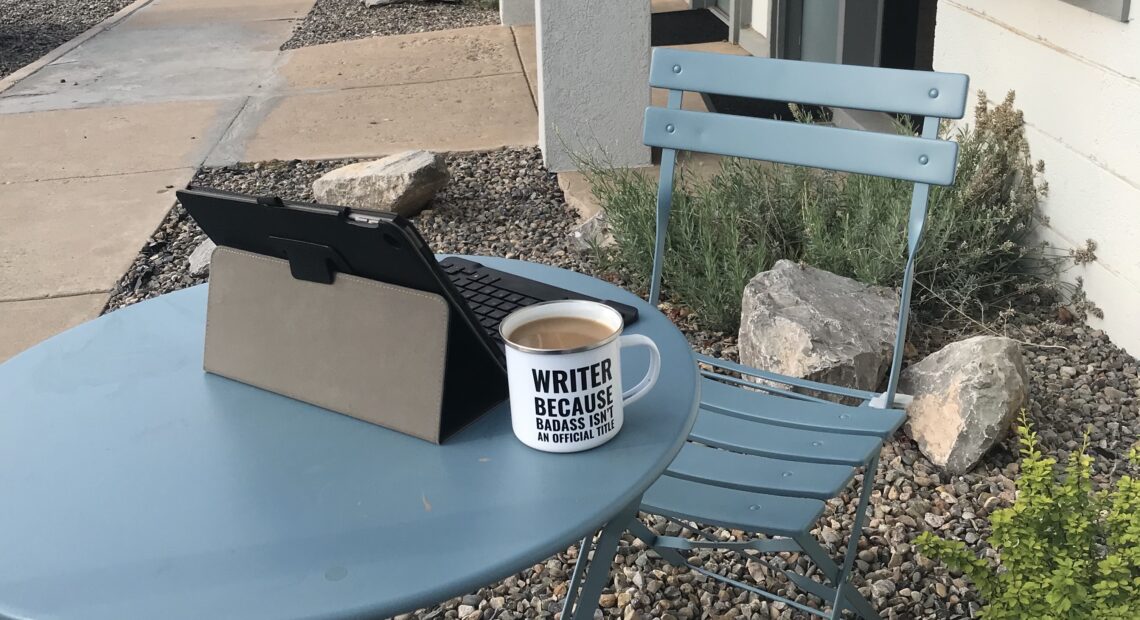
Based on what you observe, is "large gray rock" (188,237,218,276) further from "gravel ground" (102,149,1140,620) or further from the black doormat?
the black doormat

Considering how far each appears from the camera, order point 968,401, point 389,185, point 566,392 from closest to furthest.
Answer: point 566,392 < point 968,401 < point 389,185

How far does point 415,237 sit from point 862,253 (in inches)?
95.2

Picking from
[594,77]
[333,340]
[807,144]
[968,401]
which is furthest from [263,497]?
[594,77]

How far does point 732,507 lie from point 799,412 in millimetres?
316

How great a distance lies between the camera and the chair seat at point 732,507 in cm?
177

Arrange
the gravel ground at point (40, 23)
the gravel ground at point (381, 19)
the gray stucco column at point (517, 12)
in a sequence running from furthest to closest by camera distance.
Result: the gravel ground at point (40, 23)
the gravel ground at point (381, 19)
the gray stucco column at point (517, 12)

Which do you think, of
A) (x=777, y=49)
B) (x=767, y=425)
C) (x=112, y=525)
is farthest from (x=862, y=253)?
(x=777, y=49)

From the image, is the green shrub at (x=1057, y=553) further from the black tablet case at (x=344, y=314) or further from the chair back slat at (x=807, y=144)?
the black tablet case at (x=344, y=314)

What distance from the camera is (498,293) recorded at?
66.5 inches

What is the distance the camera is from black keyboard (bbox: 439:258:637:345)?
162 centimetres

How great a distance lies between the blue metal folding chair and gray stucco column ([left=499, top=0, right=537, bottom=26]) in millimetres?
6374

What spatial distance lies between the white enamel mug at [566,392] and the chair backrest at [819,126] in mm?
982

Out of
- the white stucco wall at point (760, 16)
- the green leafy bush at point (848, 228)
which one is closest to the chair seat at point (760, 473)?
the green leafy bush at point (848, 228)

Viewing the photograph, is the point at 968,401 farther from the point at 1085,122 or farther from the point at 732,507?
the point at 1085,122
